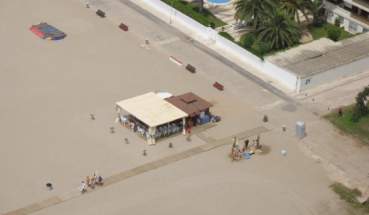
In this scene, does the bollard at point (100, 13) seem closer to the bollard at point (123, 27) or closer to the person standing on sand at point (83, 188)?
the bollard at point (123, 27)

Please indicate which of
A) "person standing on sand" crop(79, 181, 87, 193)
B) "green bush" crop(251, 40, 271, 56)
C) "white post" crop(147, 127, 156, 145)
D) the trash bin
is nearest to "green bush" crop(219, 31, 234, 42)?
"green bush" crop(251, 40, 271, 56)

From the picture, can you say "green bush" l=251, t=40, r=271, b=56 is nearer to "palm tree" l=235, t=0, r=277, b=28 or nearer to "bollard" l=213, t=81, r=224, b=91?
"palm tree" l=235, t=0, r=277, b=28

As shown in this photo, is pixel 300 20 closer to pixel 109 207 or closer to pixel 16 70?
pixel 16 70

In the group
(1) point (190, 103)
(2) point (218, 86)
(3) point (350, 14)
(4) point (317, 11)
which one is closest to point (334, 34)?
(4) point (317, 11)

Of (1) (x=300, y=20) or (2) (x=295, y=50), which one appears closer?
(2) (x=295, y=50)

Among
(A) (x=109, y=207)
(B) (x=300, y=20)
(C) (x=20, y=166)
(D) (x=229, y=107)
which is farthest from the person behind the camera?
(B) (x=300, y=20)

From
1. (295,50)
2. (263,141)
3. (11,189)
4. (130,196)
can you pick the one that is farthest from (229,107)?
(11,189)
